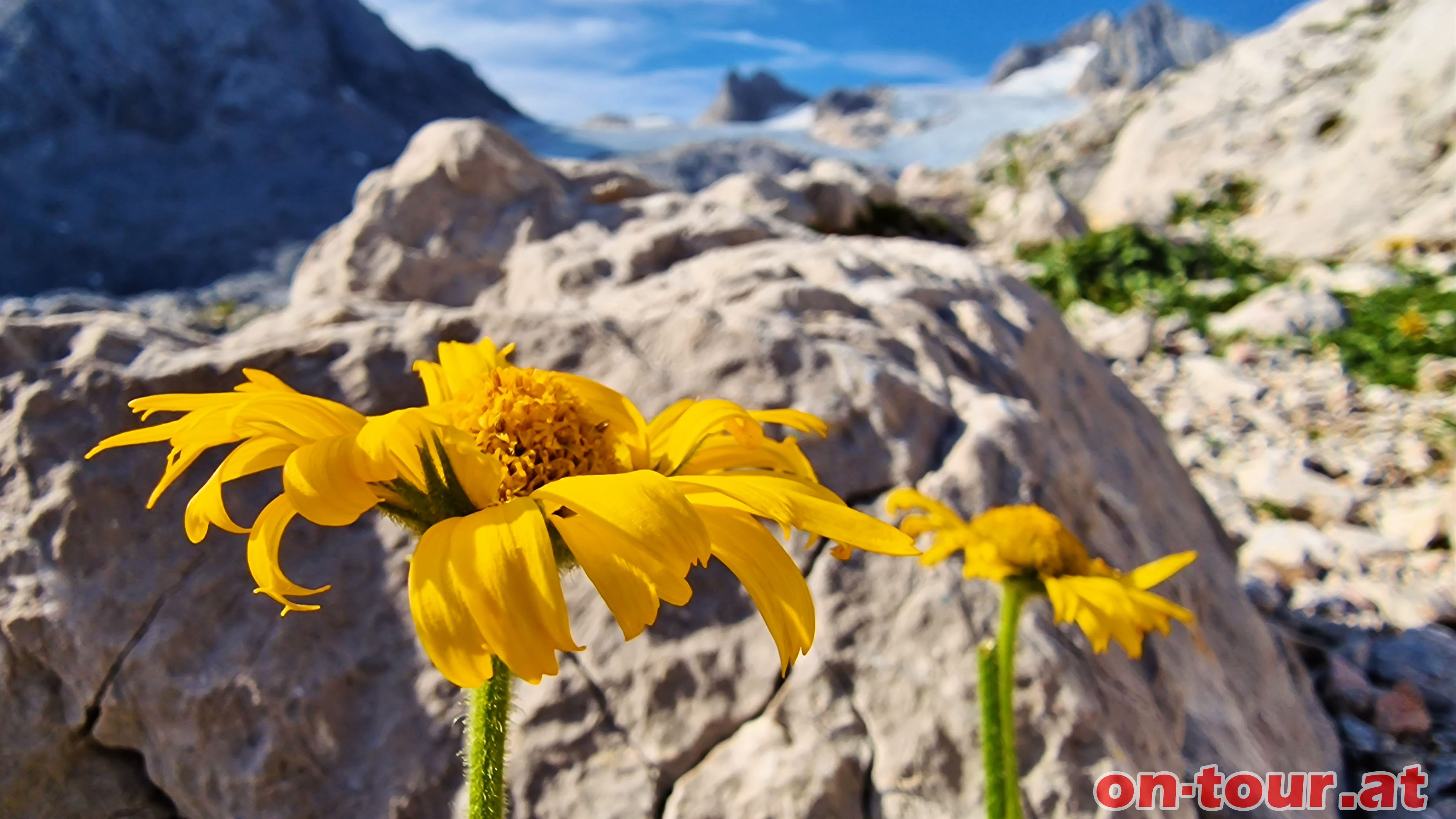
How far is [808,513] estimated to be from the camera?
78cm

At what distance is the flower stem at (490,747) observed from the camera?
2.47 ft

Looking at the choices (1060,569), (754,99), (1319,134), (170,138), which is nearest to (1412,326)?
(1060,569)

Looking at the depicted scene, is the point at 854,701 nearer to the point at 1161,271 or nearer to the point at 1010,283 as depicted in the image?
the point at 1010,283

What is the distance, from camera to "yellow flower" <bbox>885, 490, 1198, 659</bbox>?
1376 mm

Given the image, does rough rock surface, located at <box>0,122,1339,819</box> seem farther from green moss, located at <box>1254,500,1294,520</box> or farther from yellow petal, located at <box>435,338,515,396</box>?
green moss, located at <box>1254,500,1294,520</box>

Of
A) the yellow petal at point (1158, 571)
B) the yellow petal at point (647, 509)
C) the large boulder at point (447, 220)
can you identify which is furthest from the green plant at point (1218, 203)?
the yellow petal at point (647, 509)

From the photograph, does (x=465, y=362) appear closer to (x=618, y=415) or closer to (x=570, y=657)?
(x=618, y=415)

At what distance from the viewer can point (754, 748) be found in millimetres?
1473

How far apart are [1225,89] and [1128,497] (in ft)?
37.2

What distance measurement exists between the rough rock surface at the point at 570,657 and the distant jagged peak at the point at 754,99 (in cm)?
4735

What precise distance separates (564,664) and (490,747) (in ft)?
2.75

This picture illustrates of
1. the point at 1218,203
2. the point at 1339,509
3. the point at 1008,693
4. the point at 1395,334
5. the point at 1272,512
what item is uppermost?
the point at 1218,203

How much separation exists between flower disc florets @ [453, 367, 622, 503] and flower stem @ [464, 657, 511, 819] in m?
0.19

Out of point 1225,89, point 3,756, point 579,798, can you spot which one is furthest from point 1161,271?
point 3,756
